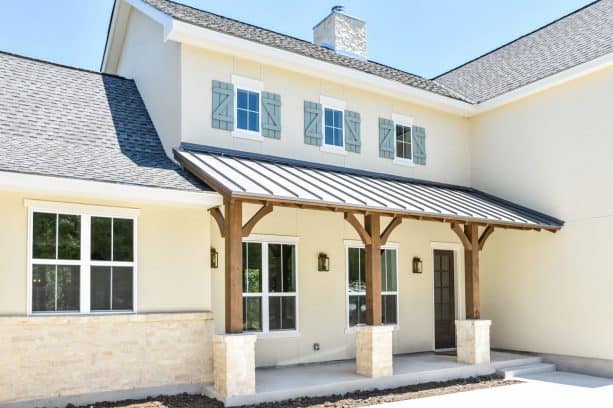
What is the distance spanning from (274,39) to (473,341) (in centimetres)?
805

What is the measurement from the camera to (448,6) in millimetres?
18781

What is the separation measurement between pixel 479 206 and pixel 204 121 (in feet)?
20.6

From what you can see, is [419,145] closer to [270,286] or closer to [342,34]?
[342,34]

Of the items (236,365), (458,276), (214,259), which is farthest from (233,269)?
(458,276)

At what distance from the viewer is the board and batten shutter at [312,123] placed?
12.9 metres

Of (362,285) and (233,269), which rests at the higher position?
(233,269)

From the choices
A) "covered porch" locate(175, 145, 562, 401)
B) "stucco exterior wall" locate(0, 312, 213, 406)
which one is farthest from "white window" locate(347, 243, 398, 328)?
"stucco exterior wall" locate(0, 312, 213, 406)

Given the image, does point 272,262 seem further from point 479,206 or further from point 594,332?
point 594,332

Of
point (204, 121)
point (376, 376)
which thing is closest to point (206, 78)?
point (204, 121)

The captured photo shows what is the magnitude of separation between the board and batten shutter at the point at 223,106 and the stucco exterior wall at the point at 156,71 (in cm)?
71

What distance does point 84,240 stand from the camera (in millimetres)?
9445

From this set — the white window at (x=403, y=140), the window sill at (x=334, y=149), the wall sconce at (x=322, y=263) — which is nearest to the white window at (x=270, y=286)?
the wall sconce at (x=322, y=263)

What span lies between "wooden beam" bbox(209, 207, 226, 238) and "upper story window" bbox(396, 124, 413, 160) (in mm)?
5823

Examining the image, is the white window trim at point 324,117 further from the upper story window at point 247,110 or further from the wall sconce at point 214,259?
the wall sconce at point 214,259
